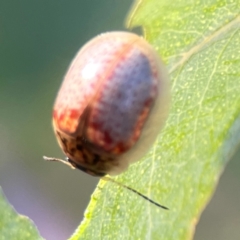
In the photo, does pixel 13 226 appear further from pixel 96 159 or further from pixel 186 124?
pixel 186 124

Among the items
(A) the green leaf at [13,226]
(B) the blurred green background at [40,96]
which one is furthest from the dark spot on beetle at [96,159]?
(B) the blurred green background at [40,96]

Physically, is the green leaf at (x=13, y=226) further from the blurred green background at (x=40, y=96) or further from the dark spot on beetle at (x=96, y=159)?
the blurred green background at (x=40, y=96)

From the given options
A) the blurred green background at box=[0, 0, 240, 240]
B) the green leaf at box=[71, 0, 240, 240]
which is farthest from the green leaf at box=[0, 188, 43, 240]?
the blurred green background at box=[0, 0, 240, 240]

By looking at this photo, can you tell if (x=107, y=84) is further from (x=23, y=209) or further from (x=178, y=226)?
(x=23, y=209)

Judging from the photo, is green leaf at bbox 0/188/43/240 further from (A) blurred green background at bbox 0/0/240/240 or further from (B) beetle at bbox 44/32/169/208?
(A) blurred green background at bbox 0/0/240/240

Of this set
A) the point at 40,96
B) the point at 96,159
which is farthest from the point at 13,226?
the point at 40,96

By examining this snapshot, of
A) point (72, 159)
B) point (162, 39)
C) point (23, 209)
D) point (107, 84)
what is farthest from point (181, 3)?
point (23, 209)
